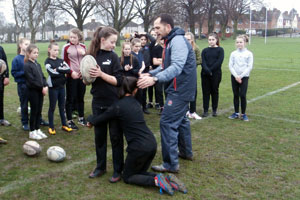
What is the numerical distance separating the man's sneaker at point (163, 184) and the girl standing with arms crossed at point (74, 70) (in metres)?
3.29

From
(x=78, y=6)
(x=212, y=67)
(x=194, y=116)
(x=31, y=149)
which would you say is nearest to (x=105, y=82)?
(x=31, y=149)

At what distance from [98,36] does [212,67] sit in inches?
159

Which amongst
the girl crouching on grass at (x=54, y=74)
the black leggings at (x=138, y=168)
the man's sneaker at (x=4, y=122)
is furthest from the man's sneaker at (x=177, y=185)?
the man's sneaker at (x=4, y=122)

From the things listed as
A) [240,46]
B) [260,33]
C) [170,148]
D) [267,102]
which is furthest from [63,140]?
[260,33]

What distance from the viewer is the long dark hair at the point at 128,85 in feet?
12.0

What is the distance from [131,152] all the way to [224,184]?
4.43 feet

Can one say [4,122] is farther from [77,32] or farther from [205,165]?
[205,165]

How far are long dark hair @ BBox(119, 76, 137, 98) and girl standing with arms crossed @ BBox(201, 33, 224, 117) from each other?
12.8 ft

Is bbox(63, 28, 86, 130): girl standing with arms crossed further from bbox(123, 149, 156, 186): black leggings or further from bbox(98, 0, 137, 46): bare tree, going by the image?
bbox(98, 0, 137, 46): bare tree

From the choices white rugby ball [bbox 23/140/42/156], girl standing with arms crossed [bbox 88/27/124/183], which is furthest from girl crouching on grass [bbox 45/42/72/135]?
girl standing with arms crossed [bbox 88/27/124/183]

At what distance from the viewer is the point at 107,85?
3.95m

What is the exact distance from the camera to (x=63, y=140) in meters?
5.74

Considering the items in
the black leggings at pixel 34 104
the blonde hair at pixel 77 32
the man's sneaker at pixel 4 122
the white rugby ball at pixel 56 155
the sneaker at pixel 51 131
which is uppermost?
the blonde hair at pixel 77 32

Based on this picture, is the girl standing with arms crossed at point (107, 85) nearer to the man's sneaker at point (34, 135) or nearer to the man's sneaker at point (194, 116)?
the man's sneaker at point (34, 135)
